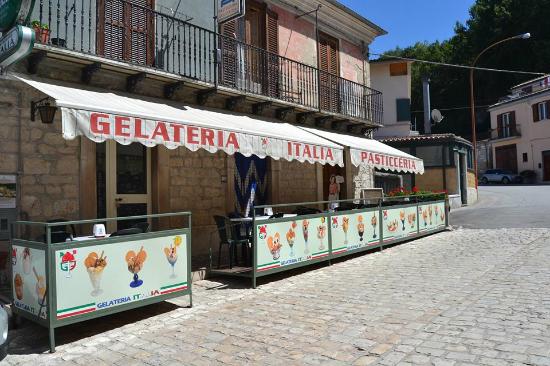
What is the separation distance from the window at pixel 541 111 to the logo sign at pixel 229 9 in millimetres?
37310

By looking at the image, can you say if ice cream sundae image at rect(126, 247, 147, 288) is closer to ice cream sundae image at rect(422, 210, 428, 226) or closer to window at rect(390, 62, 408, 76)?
ice cream sundae image at rect(422, 210, 428, 226)

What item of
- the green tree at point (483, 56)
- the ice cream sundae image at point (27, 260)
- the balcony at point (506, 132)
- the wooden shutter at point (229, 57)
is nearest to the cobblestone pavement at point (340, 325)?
the ice cream sundae image at point (27, 260)

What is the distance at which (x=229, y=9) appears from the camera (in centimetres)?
1024

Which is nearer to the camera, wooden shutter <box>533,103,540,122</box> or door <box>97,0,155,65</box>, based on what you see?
door <box>97,0,155,65</box>

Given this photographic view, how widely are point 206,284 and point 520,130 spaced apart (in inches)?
1669

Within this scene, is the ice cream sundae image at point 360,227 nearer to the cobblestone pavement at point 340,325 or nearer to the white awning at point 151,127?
the white awning at point 151,127

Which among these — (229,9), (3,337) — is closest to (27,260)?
(3,337)

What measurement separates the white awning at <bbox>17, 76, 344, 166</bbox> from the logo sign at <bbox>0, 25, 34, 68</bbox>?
0.70 metres

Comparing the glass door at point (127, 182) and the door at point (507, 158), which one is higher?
the door at point (507, 158)

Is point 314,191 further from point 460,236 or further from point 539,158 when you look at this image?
point 539,158

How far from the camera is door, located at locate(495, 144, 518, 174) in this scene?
144 ft

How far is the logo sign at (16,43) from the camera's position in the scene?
496 centimetres

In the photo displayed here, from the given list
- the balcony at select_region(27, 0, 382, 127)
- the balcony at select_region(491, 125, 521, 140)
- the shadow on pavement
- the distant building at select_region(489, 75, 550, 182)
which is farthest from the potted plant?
the balcony at select_region(491, 125, 521, 140)

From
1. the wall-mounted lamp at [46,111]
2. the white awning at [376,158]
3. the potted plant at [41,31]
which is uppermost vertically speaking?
the potted plant at [41,31]
